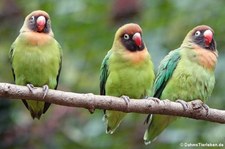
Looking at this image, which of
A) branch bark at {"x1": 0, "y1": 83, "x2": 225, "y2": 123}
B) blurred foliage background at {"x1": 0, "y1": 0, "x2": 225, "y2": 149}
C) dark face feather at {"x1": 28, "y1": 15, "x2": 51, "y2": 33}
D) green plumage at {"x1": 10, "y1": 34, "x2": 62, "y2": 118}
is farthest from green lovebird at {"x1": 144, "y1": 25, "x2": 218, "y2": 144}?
blurred foliage background at {"x1": 0, "y1": 0, "x2": 225, "y2": 149}

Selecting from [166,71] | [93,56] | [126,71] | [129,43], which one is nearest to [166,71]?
[166,71]

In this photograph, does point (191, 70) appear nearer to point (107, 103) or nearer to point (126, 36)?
point (126, 36)

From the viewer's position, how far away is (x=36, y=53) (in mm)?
5820

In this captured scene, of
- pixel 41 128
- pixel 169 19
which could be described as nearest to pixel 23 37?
pixel 41 128

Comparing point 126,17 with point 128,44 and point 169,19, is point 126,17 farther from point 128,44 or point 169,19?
point 128,44

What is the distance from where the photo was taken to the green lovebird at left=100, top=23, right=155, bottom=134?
5715mm

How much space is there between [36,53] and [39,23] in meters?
0.25

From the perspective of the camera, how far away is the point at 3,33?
919 cm

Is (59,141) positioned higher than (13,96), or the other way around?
(13,96)

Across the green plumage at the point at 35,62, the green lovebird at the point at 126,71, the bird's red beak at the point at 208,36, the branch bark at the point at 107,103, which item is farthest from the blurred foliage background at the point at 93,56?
the branch bark at the point at 107,103

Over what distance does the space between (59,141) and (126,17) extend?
6.23 feet

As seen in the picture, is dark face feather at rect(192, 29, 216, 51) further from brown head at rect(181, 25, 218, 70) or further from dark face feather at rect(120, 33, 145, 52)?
dark face feather at rect(120, 33, 145, 52)

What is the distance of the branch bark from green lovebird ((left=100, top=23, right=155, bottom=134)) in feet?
2.37

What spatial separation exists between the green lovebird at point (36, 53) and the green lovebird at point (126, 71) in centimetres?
44
